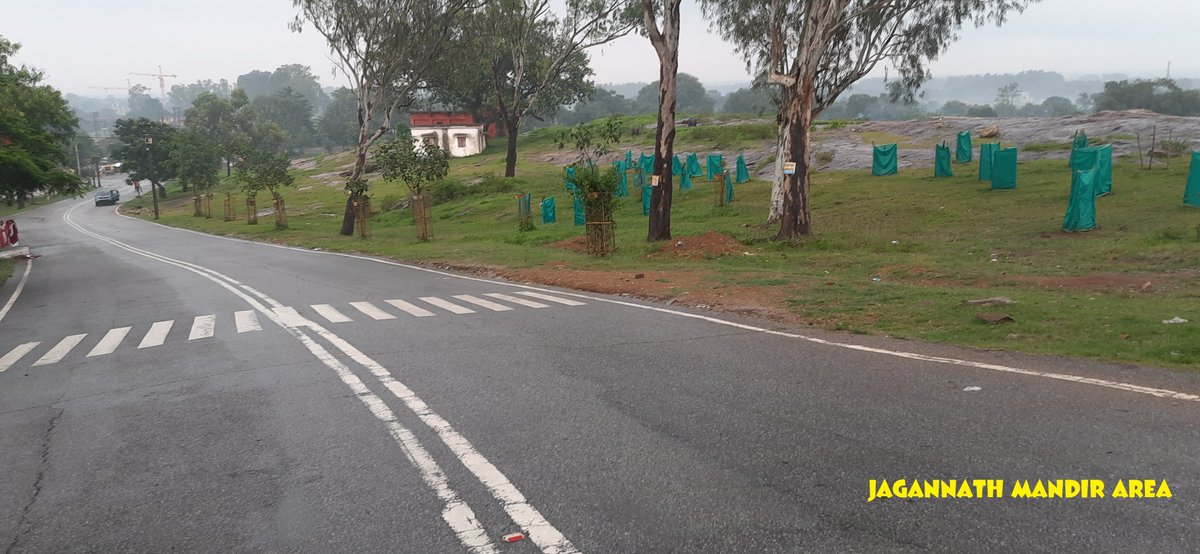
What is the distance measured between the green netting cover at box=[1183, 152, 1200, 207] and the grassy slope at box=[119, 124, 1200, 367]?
366mm

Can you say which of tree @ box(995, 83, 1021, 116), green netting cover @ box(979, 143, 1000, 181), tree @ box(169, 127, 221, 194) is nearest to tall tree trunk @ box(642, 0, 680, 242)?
green netting cover @ box(979, 143, 1000, 181)

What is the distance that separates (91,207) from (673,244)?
291 feet

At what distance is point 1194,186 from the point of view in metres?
21.5

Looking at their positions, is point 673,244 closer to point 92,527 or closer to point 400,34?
point 92,527

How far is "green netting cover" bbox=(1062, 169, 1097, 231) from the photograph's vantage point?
19.8 m

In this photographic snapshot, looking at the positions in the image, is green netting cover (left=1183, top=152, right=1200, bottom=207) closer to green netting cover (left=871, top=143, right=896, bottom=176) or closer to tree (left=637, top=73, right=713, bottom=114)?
green netting cover (left=871, top=143, right=896, bottom=176)

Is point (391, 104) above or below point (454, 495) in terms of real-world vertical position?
above

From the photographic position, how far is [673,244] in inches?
843

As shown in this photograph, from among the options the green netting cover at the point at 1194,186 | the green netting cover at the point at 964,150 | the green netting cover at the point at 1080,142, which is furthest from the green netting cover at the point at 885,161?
the green netting cover at the point at 1194,186

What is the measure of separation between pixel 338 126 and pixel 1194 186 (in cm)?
13821

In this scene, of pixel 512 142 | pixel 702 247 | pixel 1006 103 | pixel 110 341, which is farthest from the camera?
pixel 1006 103

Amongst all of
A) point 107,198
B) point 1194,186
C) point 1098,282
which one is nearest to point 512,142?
point 1194,186

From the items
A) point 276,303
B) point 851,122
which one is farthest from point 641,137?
point 276,303

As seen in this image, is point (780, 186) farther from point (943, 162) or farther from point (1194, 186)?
point (1194, 186)
